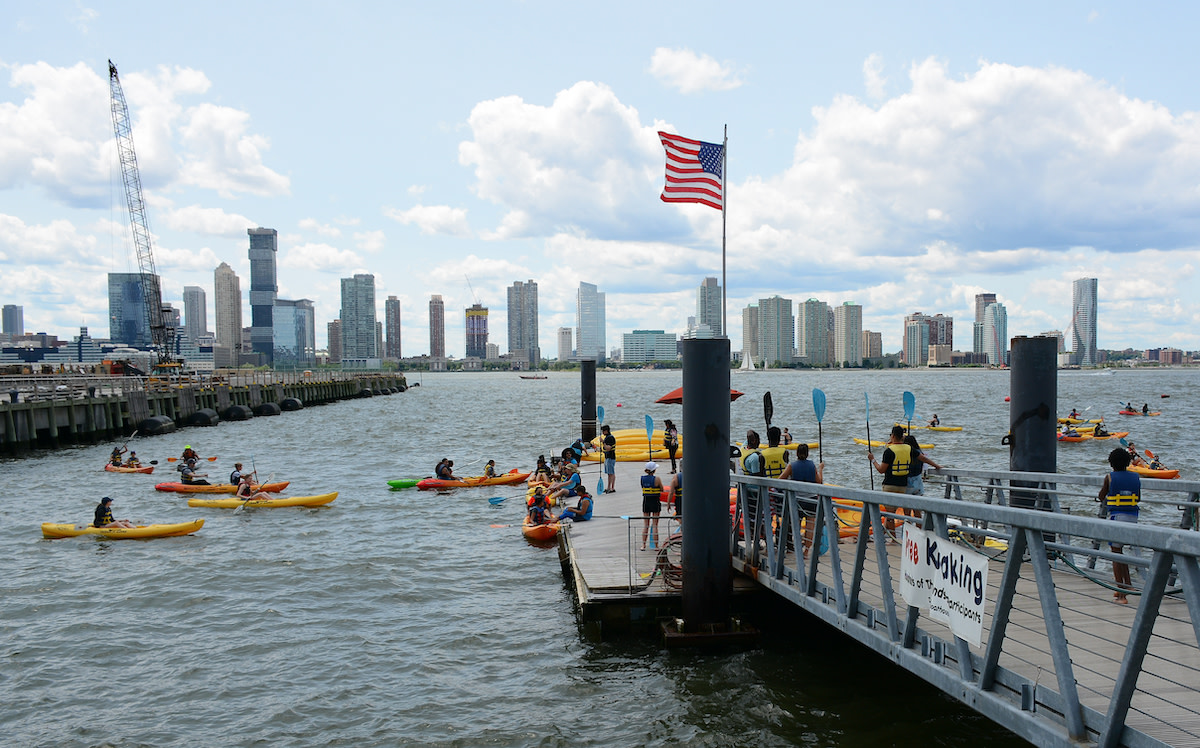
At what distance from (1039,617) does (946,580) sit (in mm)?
2098

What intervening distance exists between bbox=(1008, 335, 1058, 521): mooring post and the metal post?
4.71 m

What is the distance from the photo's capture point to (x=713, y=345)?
10961 mm

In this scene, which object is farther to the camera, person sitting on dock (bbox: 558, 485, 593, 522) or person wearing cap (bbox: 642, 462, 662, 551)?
person sitting on dock (bbox: 558, 485, 593, 522)

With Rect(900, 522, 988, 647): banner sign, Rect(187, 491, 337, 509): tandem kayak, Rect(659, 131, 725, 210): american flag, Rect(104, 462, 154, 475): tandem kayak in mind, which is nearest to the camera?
Rect(900, 522, 988, 647): banner sign

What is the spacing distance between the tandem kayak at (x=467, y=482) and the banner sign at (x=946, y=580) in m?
23.3

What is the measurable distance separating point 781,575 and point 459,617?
6734 mm

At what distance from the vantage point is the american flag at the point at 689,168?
14.6 metres

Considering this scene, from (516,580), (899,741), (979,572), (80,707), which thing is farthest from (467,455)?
(979,572)

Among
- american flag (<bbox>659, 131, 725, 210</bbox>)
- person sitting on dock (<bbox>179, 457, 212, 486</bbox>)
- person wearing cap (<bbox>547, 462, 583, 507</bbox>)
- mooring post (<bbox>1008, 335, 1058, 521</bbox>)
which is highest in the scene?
american flag (<bbox>659, 131, 725, 210</bbox>)

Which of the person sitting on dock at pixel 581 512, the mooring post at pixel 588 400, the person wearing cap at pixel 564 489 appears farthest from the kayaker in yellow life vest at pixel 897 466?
the mooring post at pixel 588 400

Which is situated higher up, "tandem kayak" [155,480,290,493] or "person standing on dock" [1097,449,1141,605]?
"person standing on dock" [1097,449,1141,605]

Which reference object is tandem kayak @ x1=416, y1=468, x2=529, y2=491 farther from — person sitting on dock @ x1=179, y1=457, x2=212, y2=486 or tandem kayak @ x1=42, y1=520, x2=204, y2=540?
tandem kayak @ x1=42, y1=520, x2=204, y2=540

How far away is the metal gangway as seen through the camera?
4770 mm

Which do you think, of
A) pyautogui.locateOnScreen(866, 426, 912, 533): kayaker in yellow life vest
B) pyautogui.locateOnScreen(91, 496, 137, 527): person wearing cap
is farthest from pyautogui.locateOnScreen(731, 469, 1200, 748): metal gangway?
pyautogui.locateOnScreen(91, 496, 137, 527): person wearing cap
